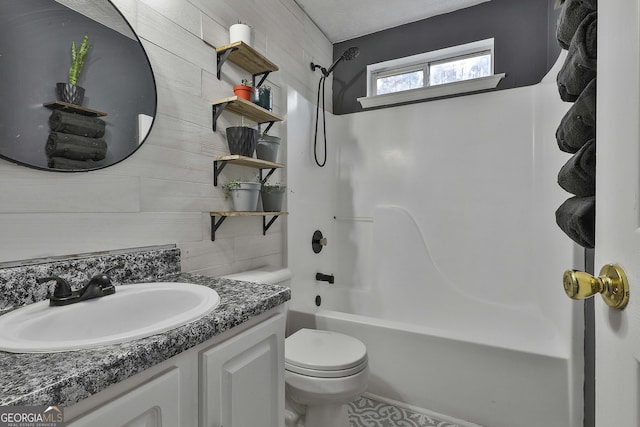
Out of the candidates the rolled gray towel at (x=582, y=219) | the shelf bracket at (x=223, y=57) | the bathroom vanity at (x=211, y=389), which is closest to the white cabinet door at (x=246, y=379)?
the bathroom vanity at (x=211, y=389)

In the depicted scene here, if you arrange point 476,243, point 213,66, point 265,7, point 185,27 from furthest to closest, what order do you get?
point 476,243
point 265,7
point 213,66
point 185,27

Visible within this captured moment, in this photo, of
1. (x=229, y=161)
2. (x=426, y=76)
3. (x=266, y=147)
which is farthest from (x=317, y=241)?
(x=426, y=76)

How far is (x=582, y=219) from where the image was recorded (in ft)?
2.42

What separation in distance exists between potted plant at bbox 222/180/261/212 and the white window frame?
1407 mm

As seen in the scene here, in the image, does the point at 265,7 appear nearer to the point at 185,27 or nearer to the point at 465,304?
the point at 185,27

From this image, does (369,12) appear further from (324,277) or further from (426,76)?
(324,277)

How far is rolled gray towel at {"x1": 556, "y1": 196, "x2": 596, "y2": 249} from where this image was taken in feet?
2.41

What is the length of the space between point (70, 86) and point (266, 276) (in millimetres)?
1043

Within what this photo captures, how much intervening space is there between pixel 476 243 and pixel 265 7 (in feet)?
6.61

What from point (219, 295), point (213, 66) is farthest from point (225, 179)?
point (219, 295)

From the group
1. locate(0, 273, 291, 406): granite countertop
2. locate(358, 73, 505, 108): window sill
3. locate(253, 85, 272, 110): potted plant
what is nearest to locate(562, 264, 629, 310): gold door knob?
locate(0, 273, 291, 406): granite countertop

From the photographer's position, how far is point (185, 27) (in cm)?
134

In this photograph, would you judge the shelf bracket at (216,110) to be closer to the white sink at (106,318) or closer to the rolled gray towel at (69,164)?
the rolled gray towel at (69,164)

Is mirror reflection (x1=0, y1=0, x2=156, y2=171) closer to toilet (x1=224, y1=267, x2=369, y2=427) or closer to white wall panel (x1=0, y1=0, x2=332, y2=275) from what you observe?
white wall panel (x1=0, y1=0, x2=332, y2=275)
